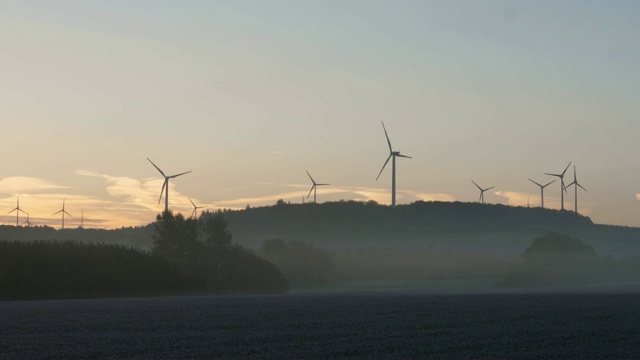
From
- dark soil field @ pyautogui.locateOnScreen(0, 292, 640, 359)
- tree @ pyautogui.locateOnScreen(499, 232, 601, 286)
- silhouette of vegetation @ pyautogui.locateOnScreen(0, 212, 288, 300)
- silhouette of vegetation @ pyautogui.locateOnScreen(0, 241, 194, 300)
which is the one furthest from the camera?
tree @ pyautogui.locateOnScreen(499, 232, 601, 286)

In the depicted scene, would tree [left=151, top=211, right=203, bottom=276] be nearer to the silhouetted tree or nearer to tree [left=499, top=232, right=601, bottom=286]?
the silhouetted tree

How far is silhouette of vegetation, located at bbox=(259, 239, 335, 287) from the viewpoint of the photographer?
131m

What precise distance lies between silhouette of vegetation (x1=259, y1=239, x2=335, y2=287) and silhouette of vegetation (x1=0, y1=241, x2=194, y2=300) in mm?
52575

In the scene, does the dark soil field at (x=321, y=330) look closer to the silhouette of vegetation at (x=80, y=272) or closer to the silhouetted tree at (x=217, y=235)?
the silhouette of vegetation at (x=80, y=272)

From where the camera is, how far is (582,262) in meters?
147

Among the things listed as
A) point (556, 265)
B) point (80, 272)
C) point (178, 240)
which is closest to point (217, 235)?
point (178, 240)

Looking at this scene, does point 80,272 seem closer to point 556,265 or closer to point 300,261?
point 300,261

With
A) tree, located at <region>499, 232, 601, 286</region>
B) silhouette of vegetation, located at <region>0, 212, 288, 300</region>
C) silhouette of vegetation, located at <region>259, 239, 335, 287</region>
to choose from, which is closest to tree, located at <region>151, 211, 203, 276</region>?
silhouette of vegetation, located at <region>0, 212, 288, 300</region>

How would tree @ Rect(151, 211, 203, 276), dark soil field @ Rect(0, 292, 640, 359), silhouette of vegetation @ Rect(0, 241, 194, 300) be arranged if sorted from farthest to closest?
tree @ Rect(151, 211, 203, 276)
silhouette of vegetation @ Rect(0, 241, 194, 300)
dark soil field @ Rect(0, 292, 640, 359)

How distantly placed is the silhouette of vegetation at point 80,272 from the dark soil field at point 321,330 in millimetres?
20268

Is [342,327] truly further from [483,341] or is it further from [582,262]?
[582,262]

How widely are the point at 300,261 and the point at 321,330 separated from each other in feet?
341

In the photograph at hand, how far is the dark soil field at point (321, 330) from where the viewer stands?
88.6ft

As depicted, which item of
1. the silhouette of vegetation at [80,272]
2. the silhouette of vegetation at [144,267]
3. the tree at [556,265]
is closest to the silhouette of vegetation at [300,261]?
the tree at [556,265]
